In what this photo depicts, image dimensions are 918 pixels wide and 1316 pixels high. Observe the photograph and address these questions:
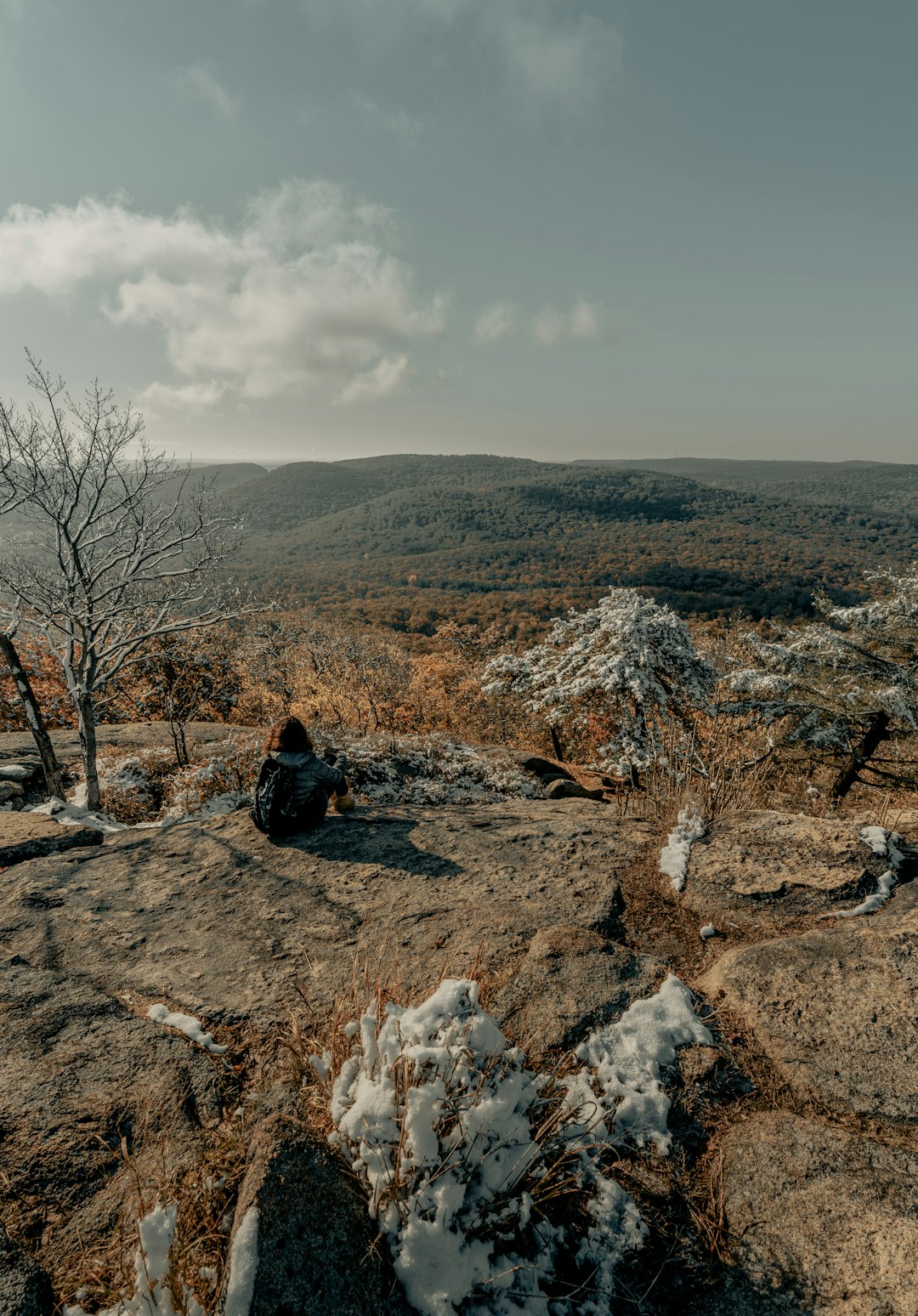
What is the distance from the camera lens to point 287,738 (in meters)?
5.76

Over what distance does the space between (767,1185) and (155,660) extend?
22.8m

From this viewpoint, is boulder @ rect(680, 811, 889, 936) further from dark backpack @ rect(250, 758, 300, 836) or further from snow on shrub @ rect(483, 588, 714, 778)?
snow on shrub @ rect(483, 588, 714, 778)

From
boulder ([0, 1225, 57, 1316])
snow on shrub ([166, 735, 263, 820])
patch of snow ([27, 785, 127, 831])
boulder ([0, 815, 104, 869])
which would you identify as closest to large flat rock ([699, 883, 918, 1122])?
boulder ([0, 1225, 57, 1316])

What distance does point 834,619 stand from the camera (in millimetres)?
12328

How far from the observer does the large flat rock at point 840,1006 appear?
2.36 metres

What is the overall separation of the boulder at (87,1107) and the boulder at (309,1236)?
410 mm

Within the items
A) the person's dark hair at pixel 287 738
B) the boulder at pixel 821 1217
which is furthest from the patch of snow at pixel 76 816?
the boulder at pixel 821 1217

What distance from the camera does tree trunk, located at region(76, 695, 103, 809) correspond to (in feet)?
30.6

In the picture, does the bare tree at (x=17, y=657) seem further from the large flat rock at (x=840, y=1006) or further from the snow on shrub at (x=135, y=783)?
the large flat rock at (x=840, y=1006)

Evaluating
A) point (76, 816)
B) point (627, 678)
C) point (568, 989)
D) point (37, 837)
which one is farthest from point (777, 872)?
point (76, 816)

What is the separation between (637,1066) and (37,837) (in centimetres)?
662

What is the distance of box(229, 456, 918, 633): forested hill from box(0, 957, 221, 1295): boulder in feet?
194

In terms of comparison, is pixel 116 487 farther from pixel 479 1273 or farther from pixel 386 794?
pixel 479 1273

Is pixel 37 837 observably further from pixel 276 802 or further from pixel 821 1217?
pixel 821 1217
